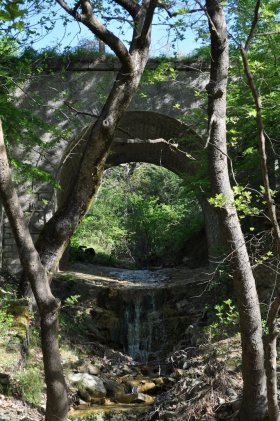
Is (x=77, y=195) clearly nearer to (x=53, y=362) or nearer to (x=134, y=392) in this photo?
(x=53, y=362)

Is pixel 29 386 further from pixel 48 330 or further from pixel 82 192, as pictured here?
pixel 82 192

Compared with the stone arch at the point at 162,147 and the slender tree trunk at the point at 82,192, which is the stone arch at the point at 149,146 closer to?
the stone arch at the point at 162,147

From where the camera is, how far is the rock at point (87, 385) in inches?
304

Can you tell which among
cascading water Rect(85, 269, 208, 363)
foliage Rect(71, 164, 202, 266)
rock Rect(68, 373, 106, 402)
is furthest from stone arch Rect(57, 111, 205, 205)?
rock Rect(68, 373, 106, 402)

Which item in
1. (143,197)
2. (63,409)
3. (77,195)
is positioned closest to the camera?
(63,409)

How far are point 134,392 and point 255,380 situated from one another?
3.21 metres

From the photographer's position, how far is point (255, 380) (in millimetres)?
5348

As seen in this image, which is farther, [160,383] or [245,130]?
[245,130]

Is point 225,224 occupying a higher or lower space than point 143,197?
lower

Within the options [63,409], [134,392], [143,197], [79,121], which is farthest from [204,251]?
[63,409]

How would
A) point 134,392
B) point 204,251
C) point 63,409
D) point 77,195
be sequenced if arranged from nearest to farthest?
point 63,409 → point 77,195 → point 134,392 → point 204,251

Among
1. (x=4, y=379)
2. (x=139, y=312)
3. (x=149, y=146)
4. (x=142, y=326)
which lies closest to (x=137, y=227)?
(x=149, y=146)

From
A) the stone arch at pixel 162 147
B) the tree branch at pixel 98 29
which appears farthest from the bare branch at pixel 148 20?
the stone arch at pixel 162 147

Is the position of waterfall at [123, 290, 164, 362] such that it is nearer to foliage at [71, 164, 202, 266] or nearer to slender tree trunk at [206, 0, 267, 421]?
slender tree trunk at [206, 0, 267, 421]
